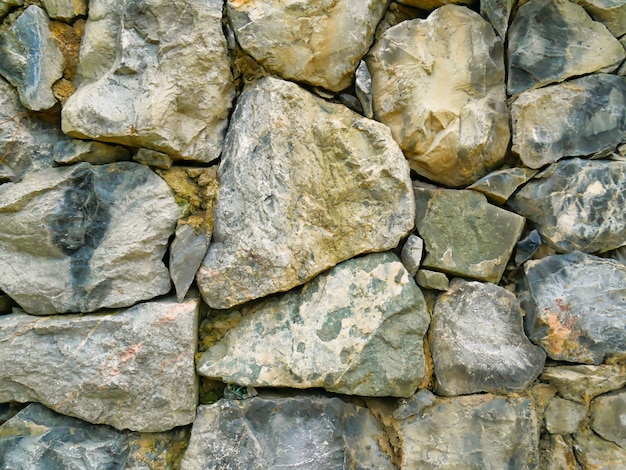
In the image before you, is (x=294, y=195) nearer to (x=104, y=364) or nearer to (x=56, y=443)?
(x=104, y=364)

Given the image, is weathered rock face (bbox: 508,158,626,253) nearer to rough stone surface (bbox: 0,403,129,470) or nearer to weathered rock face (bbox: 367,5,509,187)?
weathered rock face (bbox: 367,5,509,187)

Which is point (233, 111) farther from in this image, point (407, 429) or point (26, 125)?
point (407, 429)

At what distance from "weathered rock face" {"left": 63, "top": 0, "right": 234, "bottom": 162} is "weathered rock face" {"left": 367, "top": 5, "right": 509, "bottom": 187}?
70 centimetres

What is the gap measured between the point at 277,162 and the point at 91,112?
698mm

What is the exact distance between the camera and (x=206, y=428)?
5.82 ft

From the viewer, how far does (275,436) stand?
1737 millimetres

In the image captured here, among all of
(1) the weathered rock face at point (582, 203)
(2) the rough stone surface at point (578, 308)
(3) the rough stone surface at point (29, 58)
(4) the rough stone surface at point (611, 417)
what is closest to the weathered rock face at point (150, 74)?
(3) the rough stone surface at point (29, 58)

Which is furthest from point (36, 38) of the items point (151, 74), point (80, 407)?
point (80, 407)

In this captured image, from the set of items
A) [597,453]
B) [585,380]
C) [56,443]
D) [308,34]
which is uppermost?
[308,34]

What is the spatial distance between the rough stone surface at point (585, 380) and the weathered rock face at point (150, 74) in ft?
5.55

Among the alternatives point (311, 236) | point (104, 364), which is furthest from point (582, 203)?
point (104, 364)

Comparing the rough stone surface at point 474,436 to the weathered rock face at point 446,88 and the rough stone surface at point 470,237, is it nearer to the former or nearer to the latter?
the rough stone surface at point 470,237

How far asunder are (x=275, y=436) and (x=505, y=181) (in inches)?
53.2

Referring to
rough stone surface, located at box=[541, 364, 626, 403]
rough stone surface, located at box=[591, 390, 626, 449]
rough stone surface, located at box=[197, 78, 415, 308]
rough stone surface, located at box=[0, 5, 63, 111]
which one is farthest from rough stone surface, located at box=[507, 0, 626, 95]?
rough stone surface, located at box=[0, 5, 63, 111]
